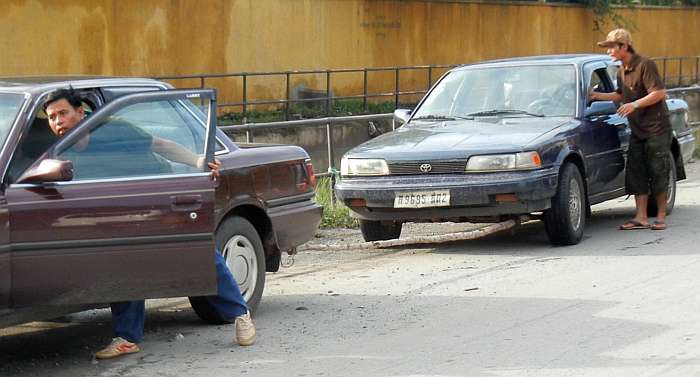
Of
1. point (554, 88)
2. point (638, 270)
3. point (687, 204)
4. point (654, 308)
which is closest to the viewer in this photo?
point (654, 308)

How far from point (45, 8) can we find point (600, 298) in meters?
17.4

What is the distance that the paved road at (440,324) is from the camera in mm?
7008

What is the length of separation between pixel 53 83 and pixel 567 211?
5.12 meters

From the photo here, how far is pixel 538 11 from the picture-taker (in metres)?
38.1

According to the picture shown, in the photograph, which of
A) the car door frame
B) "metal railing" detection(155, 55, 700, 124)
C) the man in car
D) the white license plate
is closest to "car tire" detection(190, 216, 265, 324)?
the man in car

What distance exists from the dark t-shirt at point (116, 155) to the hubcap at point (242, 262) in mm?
1078

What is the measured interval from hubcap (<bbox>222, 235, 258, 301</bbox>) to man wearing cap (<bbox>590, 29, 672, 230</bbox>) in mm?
4843

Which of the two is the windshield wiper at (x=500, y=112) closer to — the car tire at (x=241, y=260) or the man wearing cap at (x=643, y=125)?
the man wearing cap at (x=643, y=125)

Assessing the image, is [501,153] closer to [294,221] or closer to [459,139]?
[459,139]

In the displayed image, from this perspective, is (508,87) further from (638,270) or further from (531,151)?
(638,270)

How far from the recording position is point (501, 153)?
10789 millimetres

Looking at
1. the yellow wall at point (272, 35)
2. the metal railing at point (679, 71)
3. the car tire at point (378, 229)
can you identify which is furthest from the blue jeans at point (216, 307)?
the metal railing at point (679, 71)

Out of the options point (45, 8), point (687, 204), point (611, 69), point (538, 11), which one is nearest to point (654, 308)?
point (611, 69)

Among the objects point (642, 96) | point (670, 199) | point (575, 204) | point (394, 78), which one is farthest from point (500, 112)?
point (394, 78)
